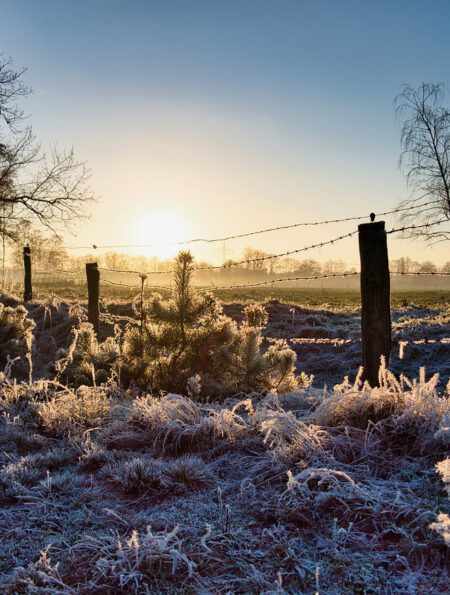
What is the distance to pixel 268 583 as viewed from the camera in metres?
2.02

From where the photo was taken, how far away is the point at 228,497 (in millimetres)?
2777

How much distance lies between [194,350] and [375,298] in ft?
7.38

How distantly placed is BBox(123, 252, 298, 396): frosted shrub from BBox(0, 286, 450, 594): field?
1.58m

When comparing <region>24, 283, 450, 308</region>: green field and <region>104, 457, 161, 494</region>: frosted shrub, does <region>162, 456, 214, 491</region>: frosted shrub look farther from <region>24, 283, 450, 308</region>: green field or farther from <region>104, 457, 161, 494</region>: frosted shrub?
<region>24, 283, 450, 308</region>: green field

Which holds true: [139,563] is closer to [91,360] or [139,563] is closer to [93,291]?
[91,360]

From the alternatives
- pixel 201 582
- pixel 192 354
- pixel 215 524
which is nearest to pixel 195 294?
pixel 192 354

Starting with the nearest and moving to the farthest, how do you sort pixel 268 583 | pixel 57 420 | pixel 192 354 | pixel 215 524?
pixel 268 583 → pixel 215 524 → pixel 57 420 → pixel 192 354

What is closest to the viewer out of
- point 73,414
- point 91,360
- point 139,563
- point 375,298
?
point 139,563

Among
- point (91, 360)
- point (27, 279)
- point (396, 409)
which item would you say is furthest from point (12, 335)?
point (27, 279)

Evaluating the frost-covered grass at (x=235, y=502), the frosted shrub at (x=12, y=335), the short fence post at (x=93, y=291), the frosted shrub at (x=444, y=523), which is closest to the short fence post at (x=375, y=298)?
the frost-covered grass at (x=235, y=502)

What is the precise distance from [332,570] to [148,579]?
742mm

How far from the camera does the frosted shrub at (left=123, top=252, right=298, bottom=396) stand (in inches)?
245

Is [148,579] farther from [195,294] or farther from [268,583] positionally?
[195,294]

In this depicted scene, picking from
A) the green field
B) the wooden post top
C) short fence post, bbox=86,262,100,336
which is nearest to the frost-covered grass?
the wooden post top
